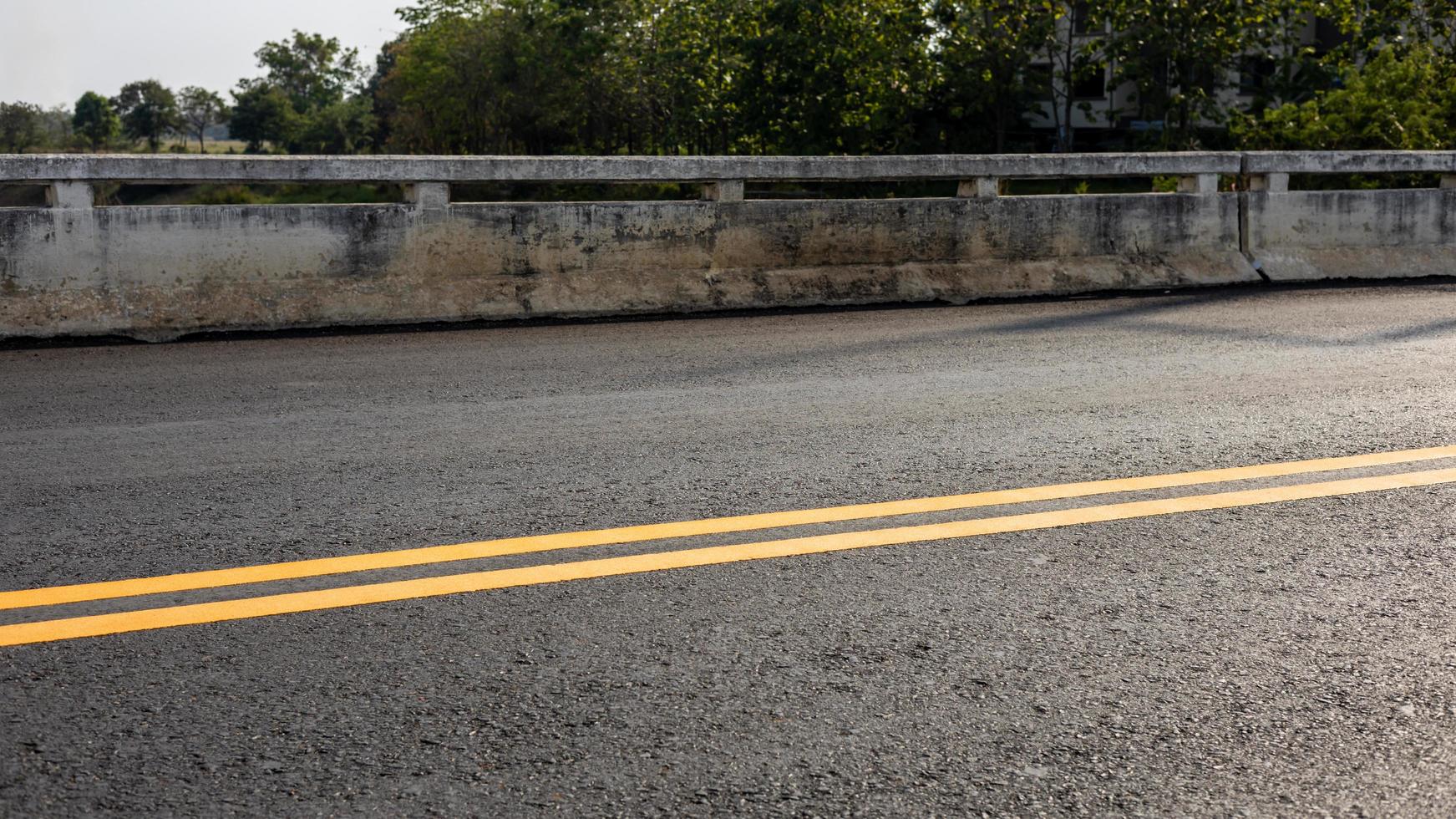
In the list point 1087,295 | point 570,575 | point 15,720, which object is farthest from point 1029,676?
point 1087,295

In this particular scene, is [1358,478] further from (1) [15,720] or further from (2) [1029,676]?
(1) [15,720]

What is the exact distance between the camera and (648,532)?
13.1 ft

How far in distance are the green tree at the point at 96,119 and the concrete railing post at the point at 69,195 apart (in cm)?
12854

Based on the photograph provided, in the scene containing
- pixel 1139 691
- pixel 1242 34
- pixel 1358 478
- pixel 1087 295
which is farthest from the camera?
pixel 1242 34

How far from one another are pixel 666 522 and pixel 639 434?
124 cm

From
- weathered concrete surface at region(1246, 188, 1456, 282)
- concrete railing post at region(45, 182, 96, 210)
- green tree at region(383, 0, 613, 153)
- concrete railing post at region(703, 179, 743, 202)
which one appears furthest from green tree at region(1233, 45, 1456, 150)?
green tree at region(383, 0, 613, 153)

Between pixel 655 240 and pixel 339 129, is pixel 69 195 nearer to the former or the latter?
pixel 655 240

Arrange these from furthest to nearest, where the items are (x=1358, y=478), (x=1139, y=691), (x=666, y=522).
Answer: (x=1358, y=478)
(x=666, y=522)
(x=1139, y=691)

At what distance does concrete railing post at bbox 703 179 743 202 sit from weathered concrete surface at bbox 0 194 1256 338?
0.07 m

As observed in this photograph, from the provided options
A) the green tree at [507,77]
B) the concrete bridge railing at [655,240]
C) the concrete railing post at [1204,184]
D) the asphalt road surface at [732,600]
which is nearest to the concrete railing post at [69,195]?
the concrete bridge railing at [655,240]

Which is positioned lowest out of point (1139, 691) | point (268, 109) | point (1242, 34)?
point (1139, 691)

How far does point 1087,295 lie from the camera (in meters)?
9.95

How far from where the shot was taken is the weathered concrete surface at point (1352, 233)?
10703mm

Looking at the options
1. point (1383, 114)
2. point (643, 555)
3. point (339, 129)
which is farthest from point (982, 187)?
point (339, 129)
